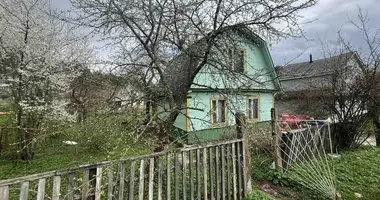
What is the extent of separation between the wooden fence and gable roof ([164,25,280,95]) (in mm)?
1561

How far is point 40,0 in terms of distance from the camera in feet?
23.5

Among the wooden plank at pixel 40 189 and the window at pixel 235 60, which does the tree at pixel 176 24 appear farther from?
the wooden plank at pixel 40 189

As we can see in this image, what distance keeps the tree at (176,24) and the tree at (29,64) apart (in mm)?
2458

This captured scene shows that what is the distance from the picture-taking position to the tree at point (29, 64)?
258 inches

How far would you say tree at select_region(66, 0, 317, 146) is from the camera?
3.96m

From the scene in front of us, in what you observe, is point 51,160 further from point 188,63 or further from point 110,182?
point 110,182

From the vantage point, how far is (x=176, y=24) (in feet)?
13.6

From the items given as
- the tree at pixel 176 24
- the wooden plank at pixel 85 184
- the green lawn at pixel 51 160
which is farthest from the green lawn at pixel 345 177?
the wooden plank at pixel 85 184

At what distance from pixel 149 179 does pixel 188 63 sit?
2545 mm

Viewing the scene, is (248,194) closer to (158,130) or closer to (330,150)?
(158,130)

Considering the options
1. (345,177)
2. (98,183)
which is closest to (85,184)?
(98,183)

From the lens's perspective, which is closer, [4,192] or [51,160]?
[4,192]

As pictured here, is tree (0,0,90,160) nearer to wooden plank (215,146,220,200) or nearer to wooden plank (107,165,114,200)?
wooden plank (215,146,220,200)

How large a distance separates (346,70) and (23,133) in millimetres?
10497
